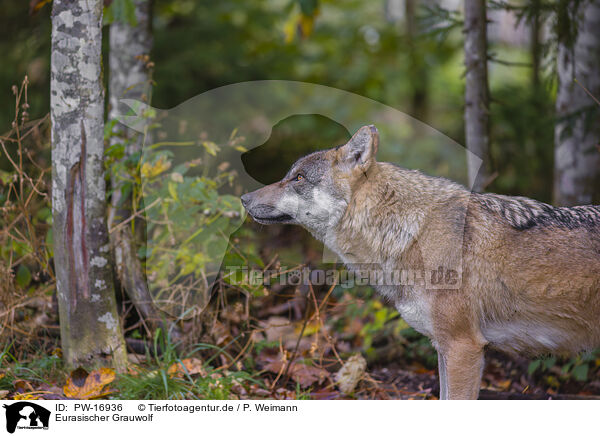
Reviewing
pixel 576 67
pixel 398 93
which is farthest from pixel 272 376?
pixel 398 93

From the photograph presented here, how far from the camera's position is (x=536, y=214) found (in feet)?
13.1

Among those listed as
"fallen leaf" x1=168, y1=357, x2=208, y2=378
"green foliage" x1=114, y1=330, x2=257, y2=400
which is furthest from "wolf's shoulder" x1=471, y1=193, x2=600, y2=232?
"fallen leaf" x1=168, y1=357, x2=208, y2=378

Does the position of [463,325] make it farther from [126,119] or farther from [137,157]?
[126,119]

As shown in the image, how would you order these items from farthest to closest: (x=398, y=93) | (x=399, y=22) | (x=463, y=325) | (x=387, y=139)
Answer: (x=399, y=22)
(x=398, y=93)
(x=387, y=139)
(x=463, y=325)

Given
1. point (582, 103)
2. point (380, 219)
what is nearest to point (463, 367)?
point (380, 219)

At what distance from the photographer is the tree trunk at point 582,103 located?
5785 millimetres

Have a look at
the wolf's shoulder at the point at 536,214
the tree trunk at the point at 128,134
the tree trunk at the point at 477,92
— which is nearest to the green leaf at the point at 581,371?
the wolf's shoulder at the point at 536,214

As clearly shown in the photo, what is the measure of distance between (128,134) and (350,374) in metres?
3.15

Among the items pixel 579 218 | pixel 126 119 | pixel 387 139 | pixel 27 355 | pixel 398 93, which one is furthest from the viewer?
pixel 398 93

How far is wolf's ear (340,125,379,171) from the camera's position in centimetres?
395

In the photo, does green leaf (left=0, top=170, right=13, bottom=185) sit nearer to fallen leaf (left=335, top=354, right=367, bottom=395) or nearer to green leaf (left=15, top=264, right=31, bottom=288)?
green leaf (left=15, top=264, right=31, bottom=288)

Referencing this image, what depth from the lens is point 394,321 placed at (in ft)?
18.7

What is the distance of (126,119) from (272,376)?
2.71 metres
